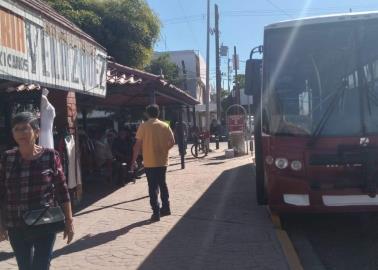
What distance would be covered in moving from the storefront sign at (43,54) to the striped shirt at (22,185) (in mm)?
1743

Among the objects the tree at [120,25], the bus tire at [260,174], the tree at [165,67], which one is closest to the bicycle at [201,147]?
the tree at [120,25]

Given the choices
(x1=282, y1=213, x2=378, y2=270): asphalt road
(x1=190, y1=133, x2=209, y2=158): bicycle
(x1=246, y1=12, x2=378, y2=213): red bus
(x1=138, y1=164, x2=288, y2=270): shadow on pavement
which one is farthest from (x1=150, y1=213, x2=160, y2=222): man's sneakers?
(x1=190, y1=133, x2=209, y2=158): bicycle

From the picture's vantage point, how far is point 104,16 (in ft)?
72.1

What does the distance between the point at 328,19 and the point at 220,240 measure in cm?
318

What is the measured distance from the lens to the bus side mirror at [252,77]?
8367mm

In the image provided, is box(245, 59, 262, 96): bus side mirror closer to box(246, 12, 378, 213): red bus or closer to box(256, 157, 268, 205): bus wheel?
box(246, 12, 378, 213): red bus

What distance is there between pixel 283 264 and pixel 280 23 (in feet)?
10.9

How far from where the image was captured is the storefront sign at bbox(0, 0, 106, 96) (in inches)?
239

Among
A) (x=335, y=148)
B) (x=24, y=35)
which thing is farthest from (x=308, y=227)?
(x=24, y=35)

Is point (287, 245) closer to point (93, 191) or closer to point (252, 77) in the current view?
point (252, 77)

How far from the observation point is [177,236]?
7.86 m

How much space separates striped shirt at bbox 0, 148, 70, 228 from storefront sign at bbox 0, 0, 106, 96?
1.74 metres

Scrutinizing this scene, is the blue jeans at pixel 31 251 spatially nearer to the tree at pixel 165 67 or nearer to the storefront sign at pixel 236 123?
the storefront sign at pixel 236 123

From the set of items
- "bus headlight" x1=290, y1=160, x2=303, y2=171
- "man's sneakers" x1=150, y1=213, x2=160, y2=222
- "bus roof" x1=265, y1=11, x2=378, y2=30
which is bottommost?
"man's sneakers" x1=150, y1=213, x2=160, y2=222
